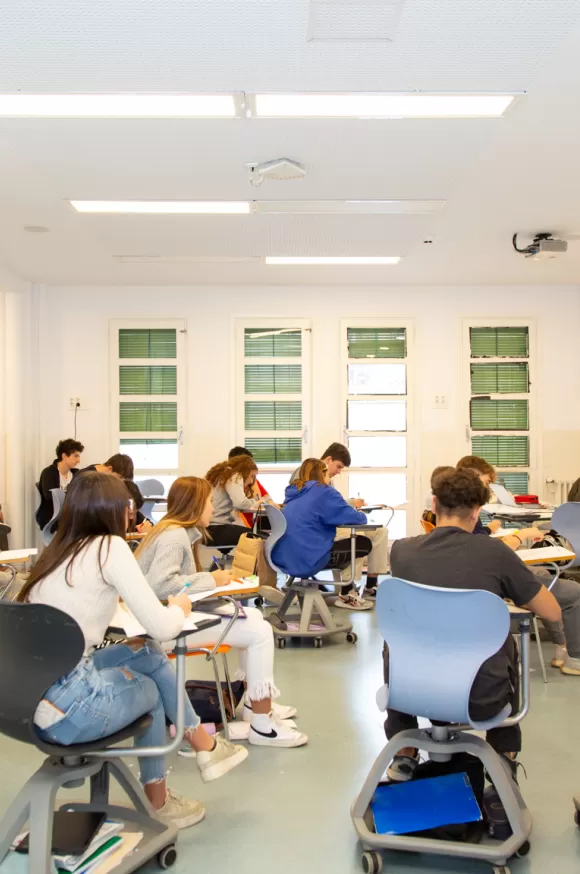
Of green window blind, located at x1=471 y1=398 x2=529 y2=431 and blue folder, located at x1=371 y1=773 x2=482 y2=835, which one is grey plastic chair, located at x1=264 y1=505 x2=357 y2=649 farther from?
green window blind, located at x1=471 y1=398 x2=529 y2=431

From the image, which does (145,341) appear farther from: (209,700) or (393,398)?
(209,700)

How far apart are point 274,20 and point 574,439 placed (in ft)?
23.0

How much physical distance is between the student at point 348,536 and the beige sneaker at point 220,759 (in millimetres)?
3073

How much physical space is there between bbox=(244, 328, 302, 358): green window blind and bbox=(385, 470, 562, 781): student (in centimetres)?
622

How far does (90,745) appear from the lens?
233 cm

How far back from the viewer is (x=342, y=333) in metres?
9.01

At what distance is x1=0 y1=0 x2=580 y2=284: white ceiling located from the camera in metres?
3.11

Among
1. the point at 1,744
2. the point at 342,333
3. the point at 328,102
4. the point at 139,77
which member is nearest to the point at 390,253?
the point at 342,333

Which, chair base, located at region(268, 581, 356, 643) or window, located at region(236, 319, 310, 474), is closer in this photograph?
chair base, located at region(268, 581, 356, 643)

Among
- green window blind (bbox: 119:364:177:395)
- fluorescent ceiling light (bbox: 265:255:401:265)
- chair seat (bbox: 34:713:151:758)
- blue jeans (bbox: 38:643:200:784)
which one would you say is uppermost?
fluorescent ceiling light (bbox: 265:255:401:265)

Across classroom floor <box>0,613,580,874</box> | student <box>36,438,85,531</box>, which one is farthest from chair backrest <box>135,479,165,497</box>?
classroom floor <box>0,613,580,874</box>

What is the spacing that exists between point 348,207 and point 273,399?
369cm

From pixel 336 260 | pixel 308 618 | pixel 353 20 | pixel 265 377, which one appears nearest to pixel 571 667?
pixel 308 618

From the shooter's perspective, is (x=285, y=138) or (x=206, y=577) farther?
(x=285, y=138)
